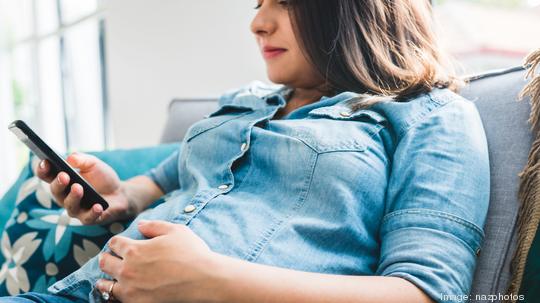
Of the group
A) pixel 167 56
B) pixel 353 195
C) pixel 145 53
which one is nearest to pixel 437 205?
pixel 353 195

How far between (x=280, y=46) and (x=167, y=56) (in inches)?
55.4

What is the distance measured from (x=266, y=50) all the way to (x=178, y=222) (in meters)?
0.37

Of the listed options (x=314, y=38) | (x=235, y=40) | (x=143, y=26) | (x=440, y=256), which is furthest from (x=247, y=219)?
(x=143, y=26)

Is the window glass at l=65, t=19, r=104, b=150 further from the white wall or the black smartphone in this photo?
the black smartphone

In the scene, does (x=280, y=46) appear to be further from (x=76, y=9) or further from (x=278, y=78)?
(x=76, y=9)

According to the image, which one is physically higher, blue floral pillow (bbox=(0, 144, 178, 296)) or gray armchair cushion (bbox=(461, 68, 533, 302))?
gray armchair cushion (bbox=(461, 68, 533, 302))

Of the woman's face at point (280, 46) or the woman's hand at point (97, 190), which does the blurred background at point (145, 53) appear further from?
the woman's hand at point (97, 190)

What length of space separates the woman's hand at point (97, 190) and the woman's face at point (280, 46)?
364 mm

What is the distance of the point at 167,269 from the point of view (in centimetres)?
58

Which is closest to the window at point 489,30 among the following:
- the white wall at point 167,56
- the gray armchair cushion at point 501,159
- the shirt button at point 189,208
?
the white wall at point 167,56

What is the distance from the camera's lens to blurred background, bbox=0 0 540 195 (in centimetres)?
168

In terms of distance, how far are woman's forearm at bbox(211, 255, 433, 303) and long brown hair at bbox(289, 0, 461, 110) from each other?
35 centimetres

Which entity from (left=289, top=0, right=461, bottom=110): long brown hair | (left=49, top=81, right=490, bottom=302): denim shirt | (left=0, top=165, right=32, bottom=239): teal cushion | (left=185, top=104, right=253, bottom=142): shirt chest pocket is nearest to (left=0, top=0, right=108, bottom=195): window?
(left=0, top=165, right=32, bottom=239): teal cushion

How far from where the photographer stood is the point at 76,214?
909 mm
